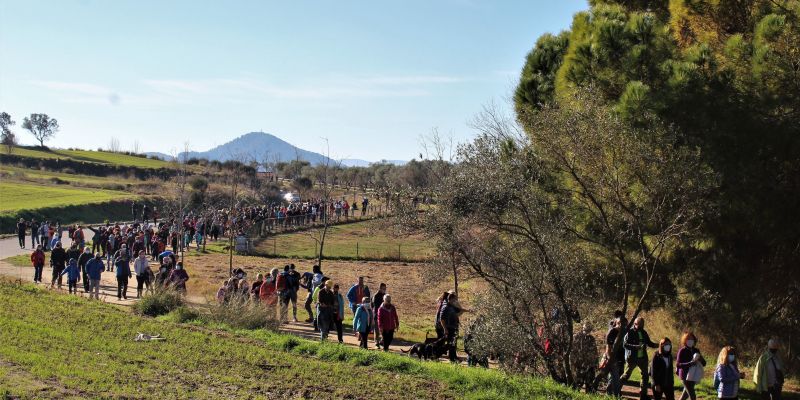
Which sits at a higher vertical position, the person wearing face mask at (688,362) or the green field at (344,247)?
the green field at (344,247)

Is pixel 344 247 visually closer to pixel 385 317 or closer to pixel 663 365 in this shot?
pixel 385 317

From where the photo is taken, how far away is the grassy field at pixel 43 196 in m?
49.3

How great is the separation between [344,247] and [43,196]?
2834cm

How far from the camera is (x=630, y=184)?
41.7 feet

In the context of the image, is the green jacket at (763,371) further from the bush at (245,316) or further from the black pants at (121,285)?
the black pants at (121,285)

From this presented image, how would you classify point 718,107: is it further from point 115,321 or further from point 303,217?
point 303,217

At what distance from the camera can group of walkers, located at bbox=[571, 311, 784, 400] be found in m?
11.7

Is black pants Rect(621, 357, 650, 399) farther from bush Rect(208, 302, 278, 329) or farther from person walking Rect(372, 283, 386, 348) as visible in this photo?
bush Rect(208, 302, 278, 329)

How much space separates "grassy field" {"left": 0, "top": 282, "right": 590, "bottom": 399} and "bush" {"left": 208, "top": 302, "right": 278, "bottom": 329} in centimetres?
73

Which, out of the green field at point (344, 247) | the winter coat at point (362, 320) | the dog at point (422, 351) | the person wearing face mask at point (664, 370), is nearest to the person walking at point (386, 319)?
the winter coat at point (362, 320)

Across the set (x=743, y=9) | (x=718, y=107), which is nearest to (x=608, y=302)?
(x=718, y=107)

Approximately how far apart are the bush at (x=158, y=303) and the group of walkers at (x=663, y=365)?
10124 millimetres

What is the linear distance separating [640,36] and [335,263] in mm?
21166

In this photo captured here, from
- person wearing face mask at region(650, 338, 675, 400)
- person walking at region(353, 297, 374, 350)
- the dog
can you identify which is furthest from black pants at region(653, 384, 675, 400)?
person walking at region(353, 297, 374, 350)
